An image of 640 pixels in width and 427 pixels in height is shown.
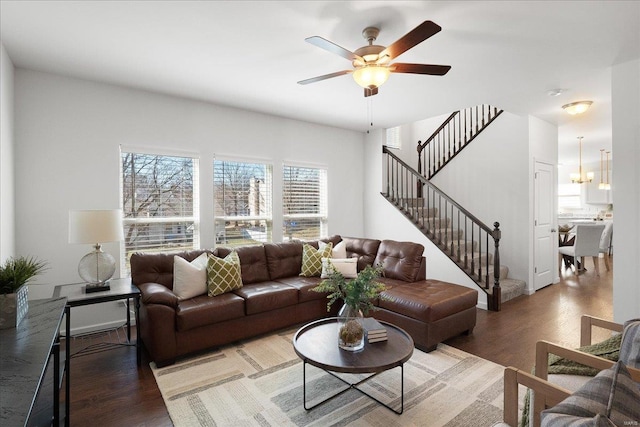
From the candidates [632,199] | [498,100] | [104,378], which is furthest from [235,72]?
[632,199]

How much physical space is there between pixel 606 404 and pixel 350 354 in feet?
4.64

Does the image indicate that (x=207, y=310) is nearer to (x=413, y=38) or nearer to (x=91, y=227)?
(x=91, y=227)

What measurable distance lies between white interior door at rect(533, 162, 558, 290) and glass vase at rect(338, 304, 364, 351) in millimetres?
4239

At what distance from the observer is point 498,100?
4.27 metres

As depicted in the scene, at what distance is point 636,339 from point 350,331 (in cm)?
150

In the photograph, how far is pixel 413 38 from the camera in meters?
2.08

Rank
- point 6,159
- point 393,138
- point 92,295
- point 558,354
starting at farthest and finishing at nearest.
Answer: point 393,138 → point 6,159 → point 92,295 → point 558,354

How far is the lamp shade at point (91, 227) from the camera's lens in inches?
109

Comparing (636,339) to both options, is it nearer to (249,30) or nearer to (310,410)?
(310,410)

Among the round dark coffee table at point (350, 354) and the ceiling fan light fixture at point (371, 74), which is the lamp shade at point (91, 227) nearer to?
the round dark coffee table at point (350, 354)

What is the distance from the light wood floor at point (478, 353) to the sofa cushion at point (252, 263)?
1288mm

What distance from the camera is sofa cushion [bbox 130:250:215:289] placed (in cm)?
329

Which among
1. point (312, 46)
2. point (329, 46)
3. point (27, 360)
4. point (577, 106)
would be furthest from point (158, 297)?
point (577, 106)

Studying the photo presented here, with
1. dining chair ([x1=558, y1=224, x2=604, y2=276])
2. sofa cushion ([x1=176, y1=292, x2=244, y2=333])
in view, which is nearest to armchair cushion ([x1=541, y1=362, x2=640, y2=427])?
sofa cushion ([x1=176, y1=292, x2=244, y2=333])
